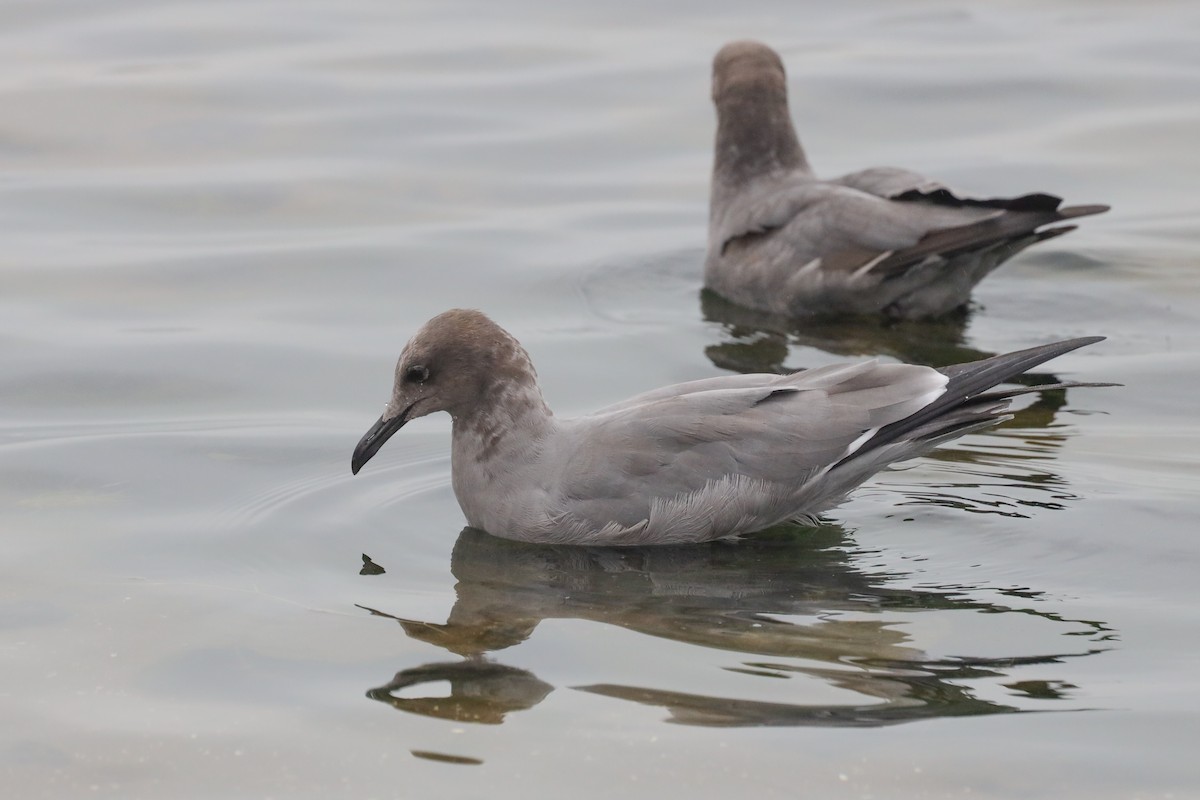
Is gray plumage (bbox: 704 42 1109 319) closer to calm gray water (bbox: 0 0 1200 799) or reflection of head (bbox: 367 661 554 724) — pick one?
calm gray water (bbox: 0 0 1200 799)

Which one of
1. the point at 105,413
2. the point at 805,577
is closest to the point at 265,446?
the point at 105,413

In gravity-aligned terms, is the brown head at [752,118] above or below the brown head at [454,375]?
above

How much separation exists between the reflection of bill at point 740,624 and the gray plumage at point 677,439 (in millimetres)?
143

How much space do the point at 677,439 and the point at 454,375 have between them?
1.00 meters

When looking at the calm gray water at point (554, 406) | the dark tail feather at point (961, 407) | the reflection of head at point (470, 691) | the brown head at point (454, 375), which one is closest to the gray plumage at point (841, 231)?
the calm gray water at point (554, 406)

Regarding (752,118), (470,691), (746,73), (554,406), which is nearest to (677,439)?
(470,691)

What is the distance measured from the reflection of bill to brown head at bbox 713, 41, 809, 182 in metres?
4.50

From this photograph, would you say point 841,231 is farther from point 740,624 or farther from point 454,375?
point 740,624

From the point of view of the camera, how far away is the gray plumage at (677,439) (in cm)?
743

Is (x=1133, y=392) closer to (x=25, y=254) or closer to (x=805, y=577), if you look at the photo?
(x=805, y=577)

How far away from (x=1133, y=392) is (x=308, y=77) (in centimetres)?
869

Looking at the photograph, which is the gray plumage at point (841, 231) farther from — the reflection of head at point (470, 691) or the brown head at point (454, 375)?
the reflection of head at point (470, 691)

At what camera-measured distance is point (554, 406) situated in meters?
9.30

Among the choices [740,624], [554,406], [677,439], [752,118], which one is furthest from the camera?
[752,118]
